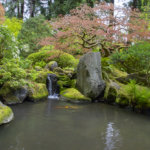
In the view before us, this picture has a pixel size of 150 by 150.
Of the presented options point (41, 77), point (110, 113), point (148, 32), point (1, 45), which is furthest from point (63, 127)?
point (148, 32)

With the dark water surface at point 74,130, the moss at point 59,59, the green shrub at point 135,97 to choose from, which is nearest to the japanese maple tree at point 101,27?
the moss at point 59,59

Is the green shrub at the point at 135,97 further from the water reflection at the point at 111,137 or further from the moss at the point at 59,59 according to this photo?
the moss at the point at 59,59

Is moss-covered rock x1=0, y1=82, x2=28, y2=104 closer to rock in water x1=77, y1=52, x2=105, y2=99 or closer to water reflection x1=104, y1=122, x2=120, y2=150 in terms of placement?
rock in water x1=77, y1=52, x2=105, y2=99

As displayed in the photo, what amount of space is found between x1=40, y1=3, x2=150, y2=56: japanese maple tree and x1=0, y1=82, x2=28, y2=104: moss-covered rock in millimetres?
3645

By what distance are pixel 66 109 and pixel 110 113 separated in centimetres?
172

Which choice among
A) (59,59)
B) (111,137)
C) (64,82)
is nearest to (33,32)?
(59,59)

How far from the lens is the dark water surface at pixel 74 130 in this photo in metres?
3.90

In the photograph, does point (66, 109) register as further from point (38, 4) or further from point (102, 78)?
point (38, 4)

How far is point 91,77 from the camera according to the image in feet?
28.3

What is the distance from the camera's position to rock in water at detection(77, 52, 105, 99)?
28.3 feet

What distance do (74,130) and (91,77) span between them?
4.21 meters

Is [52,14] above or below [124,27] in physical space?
above

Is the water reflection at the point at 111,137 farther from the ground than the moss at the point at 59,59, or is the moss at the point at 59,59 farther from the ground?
the moss at the point at 59,59

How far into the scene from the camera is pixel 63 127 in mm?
4941
